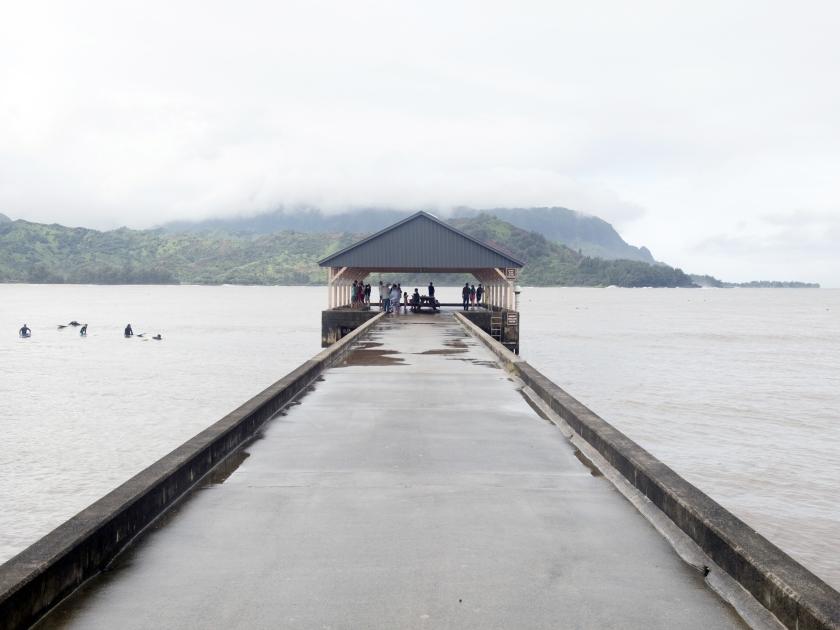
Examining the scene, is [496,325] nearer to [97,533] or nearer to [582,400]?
[582,400]

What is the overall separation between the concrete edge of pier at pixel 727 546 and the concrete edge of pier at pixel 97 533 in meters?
3.68

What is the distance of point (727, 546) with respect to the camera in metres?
4.77

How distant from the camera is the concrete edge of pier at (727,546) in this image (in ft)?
12.9

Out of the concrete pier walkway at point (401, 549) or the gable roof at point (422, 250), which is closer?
the concrete pier walkway at point (401, 549)

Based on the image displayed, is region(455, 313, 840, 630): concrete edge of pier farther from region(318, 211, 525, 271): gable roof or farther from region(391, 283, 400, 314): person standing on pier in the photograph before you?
region(391, 283, 400, 314): person standing on pier

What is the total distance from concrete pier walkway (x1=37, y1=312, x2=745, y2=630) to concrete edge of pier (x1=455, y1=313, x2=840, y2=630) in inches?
9.0

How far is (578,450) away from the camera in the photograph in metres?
8.24

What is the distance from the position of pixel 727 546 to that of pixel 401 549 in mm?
2025

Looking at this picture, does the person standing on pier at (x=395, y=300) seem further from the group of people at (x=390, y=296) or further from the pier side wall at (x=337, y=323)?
the pier side wall at (x=337, y=323)

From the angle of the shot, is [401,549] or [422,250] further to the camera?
[422,250]

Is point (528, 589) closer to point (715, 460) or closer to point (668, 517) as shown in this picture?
point (668, 517)

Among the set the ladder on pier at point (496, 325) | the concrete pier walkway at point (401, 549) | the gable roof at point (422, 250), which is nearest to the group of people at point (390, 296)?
the gable roof at point (422, 250)

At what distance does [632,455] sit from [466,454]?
5.37 feet

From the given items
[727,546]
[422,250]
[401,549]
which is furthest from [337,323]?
[727,546]
